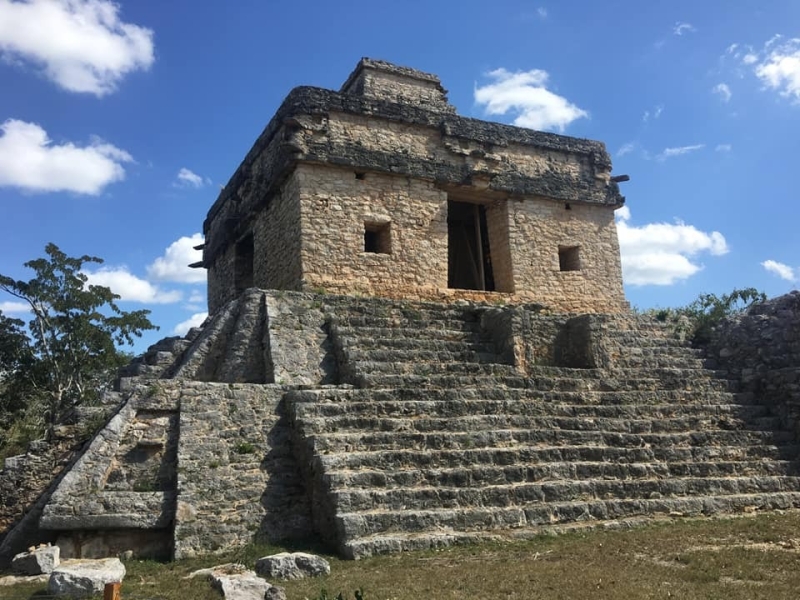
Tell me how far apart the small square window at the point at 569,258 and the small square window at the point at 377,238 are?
393 cm

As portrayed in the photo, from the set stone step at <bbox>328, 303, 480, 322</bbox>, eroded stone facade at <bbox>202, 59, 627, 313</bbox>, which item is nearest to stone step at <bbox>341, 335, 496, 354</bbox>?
stone step at <bbox>328, 303, 480, 322</bbox>

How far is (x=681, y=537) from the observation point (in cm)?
624

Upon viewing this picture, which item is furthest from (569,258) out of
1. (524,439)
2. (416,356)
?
(524,439)

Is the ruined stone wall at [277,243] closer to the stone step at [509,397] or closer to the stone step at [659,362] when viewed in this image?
the stone step at [509,397]

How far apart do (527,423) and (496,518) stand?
5.98ft

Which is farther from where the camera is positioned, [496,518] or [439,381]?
[439,381]

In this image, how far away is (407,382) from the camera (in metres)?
8.41

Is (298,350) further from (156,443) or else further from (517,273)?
(517,273)

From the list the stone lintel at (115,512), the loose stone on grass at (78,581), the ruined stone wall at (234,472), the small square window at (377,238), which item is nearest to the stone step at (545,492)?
the ruined stone wall at (234,472)

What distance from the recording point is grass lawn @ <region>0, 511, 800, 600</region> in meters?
4.61

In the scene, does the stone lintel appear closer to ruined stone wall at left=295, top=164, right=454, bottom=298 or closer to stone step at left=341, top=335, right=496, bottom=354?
stone step at left=341, top=335, right=496, bottom=354

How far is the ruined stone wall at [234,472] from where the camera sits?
247 inches

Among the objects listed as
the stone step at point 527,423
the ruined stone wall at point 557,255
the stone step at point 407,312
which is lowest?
the stone step at point 527,423

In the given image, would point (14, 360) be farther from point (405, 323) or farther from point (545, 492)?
point (545, 492)
